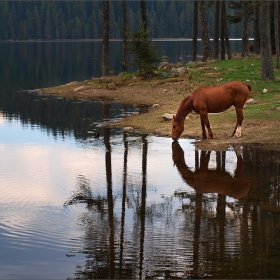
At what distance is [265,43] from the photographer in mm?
28578

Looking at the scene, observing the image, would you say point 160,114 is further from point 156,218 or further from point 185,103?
point 156,218

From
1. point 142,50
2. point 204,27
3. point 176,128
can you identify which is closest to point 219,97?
point 176,128

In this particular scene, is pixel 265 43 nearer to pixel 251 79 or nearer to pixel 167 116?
pixel 251 79

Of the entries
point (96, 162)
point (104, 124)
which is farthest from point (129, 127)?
point (96, 162)

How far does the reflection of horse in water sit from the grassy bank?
6.58 feet

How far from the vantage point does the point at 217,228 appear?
1020 cm

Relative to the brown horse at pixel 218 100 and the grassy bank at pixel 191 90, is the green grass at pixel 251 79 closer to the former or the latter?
the grassy bank at pixel 191 90

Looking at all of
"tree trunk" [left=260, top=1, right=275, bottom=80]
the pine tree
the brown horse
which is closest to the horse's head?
the brown horse

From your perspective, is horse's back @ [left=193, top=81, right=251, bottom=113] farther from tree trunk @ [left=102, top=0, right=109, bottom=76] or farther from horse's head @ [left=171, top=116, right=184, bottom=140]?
tree trunk @ [left=102, top=0, right=109, bottom=76]

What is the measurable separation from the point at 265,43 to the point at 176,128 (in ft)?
39.5

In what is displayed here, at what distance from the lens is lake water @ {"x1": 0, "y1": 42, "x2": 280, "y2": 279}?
879 cm

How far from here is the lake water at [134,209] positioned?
8789mm

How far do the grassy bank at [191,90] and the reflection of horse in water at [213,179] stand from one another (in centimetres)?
201

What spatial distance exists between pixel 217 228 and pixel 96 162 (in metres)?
6.28
